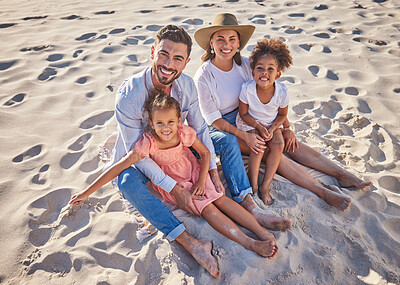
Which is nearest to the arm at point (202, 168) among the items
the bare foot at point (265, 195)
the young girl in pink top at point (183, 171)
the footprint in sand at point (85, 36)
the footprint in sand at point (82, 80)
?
the young girl in pink top at point (183, 171)

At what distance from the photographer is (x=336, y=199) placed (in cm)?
222

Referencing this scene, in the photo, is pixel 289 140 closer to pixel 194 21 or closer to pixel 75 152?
pixel 75 152

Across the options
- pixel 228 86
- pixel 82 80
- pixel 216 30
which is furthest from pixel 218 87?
pixel 82 80

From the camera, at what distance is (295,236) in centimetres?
200

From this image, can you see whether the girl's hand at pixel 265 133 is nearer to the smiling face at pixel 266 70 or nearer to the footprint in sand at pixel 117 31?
the smiling face at pixel 266 70

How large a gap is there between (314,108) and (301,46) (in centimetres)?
163

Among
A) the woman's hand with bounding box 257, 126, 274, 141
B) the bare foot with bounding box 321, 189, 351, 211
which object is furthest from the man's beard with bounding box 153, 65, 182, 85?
the bare foot with bounding box 321, 189, 351, 211

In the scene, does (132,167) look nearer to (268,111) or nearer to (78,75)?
(268,111)

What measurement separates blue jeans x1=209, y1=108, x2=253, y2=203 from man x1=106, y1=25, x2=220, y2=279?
99 millimetres

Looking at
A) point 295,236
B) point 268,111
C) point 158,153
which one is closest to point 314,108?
point 268,111

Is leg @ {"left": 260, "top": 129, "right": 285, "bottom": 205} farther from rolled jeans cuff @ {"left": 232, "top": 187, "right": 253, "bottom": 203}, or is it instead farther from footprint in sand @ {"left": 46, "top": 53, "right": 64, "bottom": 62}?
footprint in sand @ {"left": 46, "top": 53, "right": 64, "bottom": 62}

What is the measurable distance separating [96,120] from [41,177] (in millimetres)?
918

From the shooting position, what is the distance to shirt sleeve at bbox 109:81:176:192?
211 cm

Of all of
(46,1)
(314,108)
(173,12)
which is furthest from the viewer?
(46,1)
